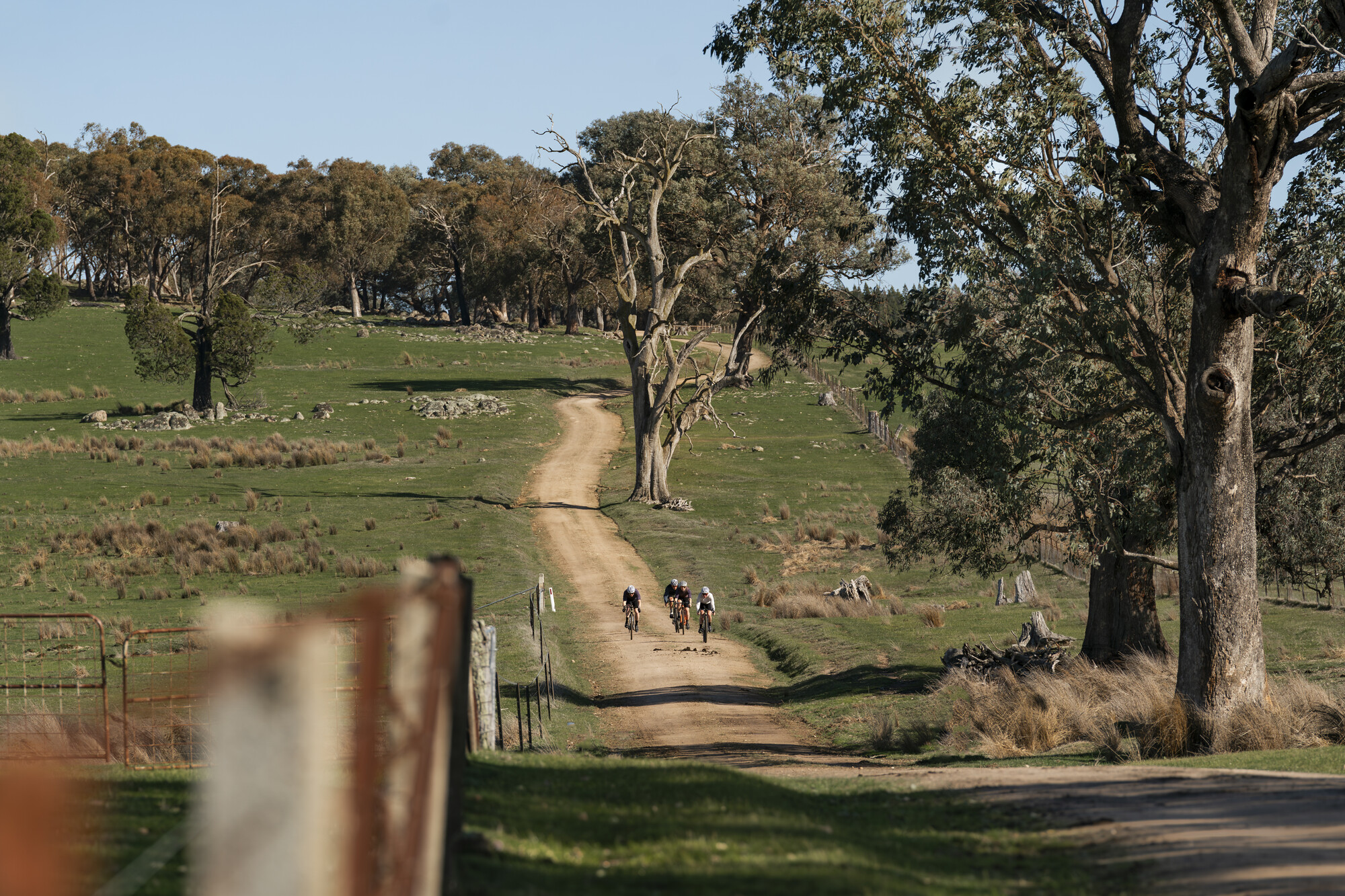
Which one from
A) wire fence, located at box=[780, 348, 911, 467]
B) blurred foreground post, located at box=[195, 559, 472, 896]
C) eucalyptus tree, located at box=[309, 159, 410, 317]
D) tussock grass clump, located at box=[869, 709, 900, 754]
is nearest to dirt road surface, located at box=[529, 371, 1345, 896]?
tussock grass clump, located at box=[869, 709, 900, 754]

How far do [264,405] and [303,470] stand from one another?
1500cm

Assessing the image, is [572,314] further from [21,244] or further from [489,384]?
[21,244]

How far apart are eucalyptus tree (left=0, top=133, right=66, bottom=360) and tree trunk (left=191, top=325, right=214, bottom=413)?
690 inches

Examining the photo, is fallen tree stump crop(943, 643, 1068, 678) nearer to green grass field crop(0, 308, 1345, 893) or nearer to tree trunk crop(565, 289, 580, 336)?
green grass field crop(0, 308, 1345, 893)

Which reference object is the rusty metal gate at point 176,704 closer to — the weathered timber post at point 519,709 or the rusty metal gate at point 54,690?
the rusty metal gate at point 54,690

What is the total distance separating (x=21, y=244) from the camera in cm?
6881

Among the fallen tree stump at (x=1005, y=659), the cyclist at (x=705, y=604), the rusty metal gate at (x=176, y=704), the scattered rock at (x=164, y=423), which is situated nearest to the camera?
the rusty metal gate at (x=176, y=704)

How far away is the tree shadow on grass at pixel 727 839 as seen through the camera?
593 cm

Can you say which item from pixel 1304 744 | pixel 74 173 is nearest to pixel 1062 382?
pixel 1304 744

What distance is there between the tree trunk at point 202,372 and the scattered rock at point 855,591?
134 ft

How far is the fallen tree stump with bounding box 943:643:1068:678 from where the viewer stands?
2066 cm

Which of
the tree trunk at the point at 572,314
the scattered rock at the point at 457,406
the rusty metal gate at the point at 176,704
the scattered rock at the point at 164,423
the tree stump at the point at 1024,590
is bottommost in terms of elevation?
the tree stump at the point at 1024,590

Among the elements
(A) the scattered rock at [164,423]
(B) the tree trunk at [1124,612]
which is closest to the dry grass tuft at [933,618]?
(B) the tree trunk at [1124,612]

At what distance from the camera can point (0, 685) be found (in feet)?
50.9
